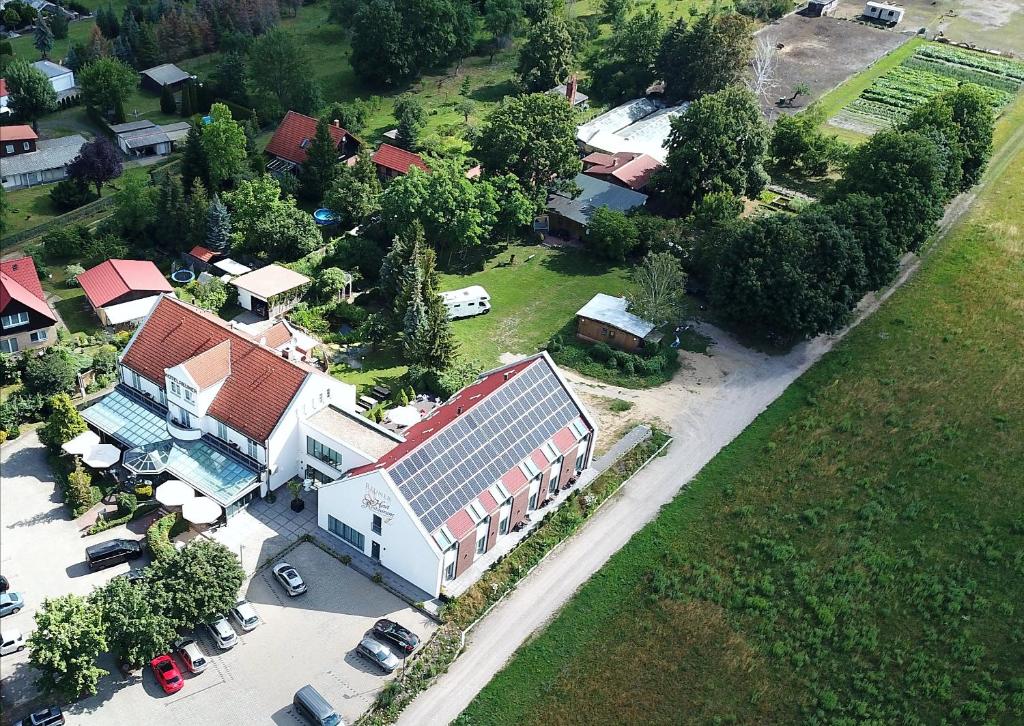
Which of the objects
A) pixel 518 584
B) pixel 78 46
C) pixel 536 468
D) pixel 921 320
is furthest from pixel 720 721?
pixel 78 46

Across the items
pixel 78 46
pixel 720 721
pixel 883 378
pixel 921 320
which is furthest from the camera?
pixel 78 46

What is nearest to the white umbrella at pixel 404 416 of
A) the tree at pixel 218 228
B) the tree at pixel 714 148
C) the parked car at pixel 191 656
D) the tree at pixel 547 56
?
the parked car at pixel 191 656

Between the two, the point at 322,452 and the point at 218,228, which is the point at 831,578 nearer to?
the point at 322,452

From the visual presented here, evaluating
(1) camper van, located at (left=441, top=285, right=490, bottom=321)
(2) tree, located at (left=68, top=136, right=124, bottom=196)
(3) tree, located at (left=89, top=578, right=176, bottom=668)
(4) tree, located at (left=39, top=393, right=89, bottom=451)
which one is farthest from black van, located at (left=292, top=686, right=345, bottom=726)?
(2) tree, located at (left=68, top=136, right=124, bottom=196)

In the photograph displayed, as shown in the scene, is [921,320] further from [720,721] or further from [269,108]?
[269,108]

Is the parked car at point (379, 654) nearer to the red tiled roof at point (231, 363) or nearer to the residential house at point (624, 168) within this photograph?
the red tiled roof at point (231, 363)

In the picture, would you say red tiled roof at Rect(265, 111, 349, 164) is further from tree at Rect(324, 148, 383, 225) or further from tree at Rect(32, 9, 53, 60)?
tree at Rect(32, 9, 53, 60)

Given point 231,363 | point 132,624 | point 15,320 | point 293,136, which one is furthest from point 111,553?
point 293,136
